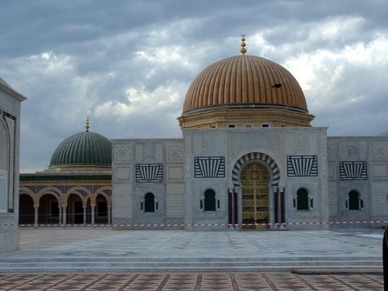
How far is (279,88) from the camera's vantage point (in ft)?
92.2

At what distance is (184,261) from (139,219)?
15.5m

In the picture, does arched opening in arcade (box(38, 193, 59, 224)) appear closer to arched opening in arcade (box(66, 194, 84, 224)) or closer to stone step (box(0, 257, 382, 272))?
arched opening in arcade (box(66, 194, 84, 224))

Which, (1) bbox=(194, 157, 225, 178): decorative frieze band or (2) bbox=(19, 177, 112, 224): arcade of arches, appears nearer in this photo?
(1) bbox=(194, 157, 225, 178): decorative frieze band

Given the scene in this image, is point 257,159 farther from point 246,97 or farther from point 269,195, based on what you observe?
point 246,97

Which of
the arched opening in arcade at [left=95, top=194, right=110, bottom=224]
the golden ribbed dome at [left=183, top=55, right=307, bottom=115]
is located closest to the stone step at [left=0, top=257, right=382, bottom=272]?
the golden ribbed dome at [left=183, top=55, right=307, bottom=115]

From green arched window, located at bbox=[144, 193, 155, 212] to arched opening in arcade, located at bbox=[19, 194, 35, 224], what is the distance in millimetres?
11748

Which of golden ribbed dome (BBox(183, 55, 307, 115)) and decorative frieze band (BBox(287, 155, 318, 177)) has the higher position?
golden ribbed dome (BBox(183, 55, 307, 115))

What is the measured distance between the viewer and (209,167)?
24.5 metres

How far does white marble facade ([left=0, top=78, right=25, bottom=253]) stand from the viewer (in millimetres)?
12812

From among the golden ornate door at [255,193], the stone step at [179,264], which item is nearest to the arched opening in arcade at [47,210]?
the golden ornate door at [255,193]

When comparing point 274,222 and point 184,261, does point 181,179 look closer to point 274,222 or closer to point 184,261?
point 274,222

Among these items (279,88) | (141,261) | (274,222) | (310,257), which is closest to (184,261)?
(141,261)

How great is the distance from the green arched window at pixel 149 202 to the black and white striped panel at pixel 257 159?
4.08 metres

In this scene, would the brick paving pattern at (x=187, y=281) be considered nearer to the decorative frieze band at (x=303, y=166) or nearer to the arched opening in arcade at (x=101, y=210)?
the decorative frieze band at (x=303, y=166)
